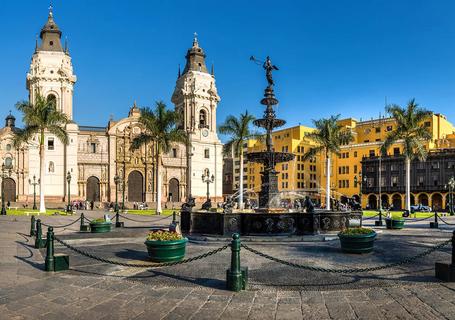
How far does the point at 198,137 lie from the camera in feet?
230

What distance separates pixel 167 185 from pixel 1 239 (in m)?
52.0

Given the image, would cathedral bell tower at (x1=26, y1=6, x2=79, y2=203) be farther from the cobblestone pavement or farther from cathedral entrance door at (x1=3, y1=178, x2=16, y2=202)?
the cobblestone pavement

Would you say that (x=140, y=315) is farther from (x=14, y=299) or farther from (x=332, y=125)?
(x=332, y=125)

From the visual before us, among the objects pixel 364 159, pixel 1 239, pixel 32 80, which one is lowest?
pixel 1 239

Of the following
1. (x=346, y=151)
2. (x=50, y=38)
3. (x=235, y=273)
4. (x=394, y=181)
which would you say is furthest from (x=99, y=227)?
(x=346, y=151)

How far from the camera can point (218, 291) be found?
8336mm

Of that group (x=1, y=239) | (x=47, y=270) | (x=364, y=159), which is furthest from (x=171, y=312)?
(x=364, y=159)

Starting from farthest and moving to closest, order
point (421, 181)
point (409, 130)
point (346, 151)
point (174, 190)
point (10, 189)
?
point (346, 151), point (421, 181), point (174, 190), point (10, 189), point (409, 130)

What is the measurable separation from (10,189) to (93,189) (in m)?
12.1

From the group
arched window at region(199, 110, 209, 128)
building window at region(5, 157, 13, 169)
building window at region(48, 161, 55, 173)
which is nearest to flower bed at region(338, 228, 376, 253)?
building window at region(48, 161, 55, 173)

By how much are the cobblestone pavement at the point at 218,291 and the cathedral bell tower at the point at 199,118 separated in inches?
2250

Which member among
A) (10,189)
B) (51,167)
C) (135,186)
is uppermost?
(51,167)

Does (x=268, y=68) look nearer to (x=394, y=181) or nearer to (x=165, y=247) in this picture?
(x=165, y=247)

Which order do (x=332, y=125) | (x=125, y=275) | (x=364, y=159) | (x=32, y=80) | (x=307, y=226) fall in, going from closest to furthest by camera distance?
(x=125, y=275), (x=307, y=226), (x=332, y=125), (x=32, y=80), (x=364, y=159)
